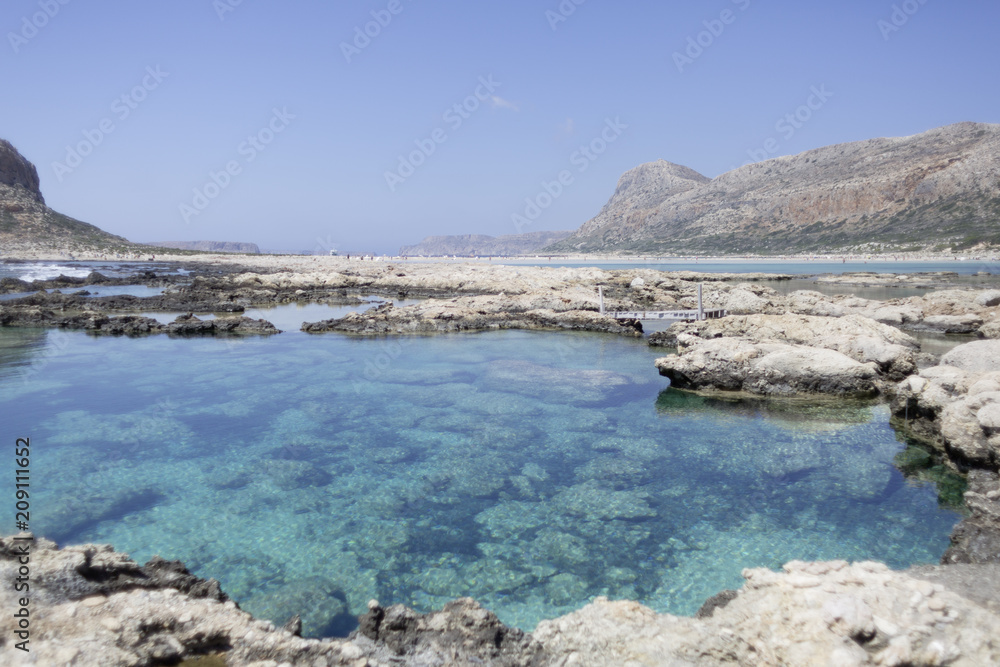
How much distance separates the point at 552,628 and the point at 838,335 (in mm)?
15890

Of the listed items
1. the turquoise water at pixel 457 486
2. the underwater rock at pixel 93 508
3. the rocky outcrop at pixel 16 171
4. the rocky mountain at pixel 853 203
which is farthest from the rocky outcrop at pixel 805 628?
the rocky outcrop at pixel 16 171

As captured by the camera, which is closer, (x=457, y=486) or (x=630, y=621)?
(x=630, y=621)

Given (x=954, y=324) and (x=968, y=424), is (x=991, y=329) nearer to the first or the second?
(x=954, y=324)

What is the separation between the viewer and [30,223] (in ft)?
286

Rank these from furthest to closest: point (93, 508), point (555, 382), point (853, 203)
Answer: point (853, 203)
point (555, 382)
point (93, 508)

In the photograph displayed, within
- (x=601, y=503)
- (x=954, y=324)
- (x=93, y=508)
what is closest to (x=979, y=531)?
(x=601, y=503)

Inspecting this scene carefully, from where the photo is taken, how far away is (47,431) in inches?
508

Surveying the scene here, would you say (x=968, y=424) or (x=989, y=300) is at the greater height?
(x=989, y=300)

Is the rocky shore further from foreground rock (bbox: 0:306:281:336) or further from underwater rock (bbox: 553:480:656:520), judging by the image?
foreground rock (bbox: 0:306:281:336)

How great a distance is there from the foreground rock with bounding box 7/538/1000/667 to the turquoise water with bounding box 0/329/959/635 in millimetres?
1639

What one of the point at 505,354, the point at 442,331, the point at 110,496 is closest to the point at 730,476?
the point at 110,496

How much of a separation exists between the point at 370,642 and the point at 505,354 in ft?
57.2

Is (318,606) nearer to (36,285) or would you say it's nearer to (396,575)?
(396,575)

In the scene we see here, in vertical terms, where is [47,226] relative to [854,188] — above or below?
below
